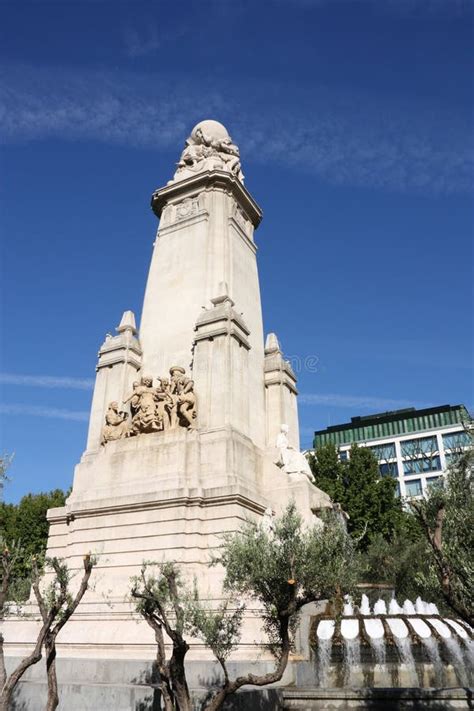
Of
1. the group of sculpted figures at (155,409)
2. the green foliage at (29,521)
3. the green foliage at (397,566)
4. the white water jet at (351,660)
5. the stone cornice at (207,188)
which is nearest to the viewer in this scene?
the white water jet at (351,660)

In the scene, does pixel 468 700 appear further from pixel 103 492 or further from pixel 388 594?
pixel 103 492

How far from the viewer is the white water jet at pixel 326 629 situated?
538 inches

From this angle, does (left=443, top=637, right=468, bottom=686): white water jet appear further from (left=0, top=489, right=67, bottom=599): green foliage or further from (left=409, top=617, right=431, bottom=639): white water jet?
(left=0, top=489, right=67, bottom=599): green foliage

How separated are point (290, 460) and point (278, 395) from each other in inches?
146

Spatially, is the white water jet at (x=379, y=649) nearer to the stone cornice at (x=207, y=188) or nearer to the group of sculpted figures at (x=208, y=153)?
the stone cornice at (x=207, y=188)

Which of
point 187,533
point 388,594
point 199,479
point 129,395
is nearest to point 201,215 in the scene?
point 129,395

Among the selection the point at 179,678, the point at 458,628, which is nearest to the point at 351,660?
the point at 458,628

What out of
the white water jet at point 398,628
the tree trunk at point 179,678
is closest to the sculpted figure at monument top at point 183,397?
the white water jet at point 398,628

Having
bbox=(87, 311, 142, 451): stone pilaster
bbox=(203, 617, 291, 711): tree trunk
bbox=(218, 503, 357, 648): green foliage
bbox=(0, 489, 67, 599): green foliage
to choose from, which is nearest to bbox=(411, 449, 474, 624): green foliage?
bbox=(218, 503, 357, 648): green foliage

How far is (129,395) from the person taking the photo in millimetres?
20609

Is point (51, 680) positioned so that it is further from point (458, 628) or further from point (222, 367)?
point (222, 367)

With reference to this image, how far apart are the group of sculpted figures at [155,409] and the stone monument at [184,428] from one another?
46 mm

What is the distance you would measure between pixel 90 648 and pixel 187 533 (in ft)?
12.4

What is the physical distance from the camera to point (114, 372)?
2156 cm
